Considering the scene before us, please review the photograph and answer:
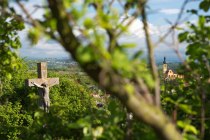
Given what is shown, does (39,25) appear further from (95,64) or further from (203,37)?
(203,37)

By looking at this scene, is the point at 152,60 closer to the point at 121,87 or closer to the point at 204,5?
the point at 121,87

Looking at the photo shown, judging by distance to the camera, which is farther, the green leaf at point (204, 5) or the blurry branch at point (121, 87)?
the green leaf at point (204, 5)

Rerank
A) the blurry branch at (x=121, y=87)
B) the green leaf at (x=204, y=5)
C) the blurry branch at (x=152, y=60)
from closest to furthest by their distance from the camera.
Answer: the blurry branch at (x=121, y=87)
the blurry branch at (x=152, y=60)
the green leaf at (x=204, y=5)

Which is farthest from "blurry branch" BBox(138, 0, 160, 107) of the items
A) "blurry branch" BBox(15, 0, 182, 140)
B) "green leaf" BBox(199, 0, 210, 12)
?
"green leaf" BBox(199, 0, 210, 12)

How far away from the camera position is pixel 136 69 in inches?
76.9

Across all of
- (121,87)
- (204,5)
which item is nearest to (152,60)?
(121,87)

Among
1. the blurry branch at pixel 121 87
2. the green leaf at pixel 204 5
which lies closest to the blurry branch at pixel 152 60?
the blurry branch at pixel 121 87

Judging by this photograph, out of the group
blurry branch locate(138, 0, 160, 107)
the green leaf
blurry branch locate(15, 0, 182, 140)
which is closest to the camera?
A: blurry branch locate(15, 0, 182, 140)

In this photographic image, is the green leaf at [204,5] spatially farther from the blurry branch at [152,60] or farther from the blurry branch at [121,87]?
the blurry branch at [121,87]

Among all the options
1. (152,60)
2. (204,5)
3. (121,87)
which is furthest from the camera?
(204,5)

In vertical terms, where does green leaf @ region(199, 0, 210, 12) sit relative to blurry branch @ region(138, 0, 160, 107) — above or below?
above

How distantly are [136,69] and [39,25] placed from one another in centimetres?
46

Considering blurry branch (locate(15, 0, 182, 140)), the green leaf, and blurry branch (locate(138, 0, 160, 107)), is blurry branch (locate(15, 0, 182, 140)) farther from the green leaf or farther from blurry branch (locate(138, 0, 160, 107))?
Result: the green leaf

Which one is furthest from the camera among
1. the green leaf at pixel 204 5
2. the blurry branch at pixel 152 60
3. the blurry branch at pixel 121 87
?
the green leaf at pixel 204 5
